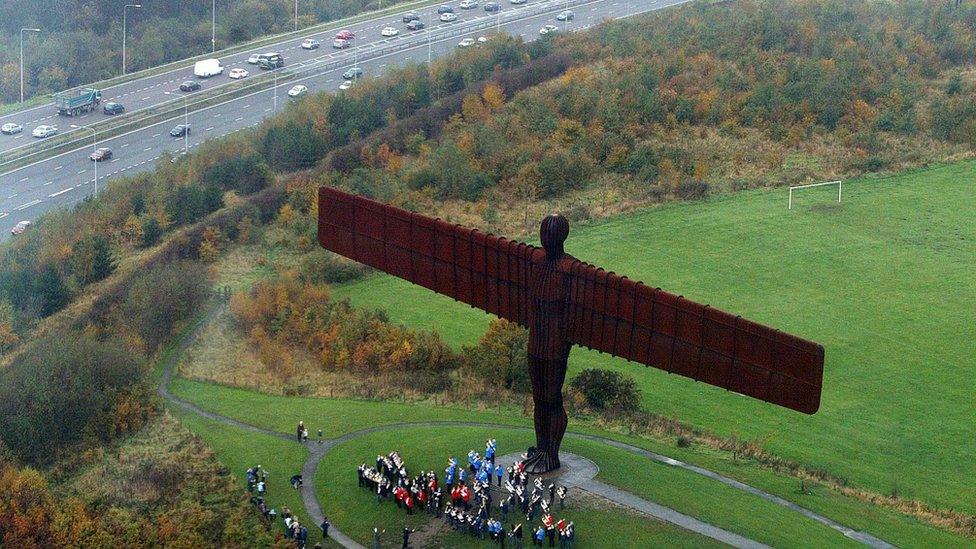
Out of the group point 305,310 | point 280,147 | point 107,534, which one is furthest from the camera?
point 280,147

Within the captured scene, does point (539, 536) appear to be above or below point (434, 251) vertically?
below

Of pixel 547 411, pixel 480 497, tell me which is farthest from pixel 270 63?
pixel 480 497

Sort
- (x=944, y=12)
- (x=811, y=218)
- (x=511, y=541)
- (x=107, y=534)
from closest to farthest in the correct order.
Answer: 1. (x=511, y=541)
2. (x=107, y=534)
3. (x=811, y=218)
4. (x=944, y=12)

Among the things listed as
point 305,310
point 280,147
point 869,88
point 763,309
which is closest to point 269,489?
point 305,310

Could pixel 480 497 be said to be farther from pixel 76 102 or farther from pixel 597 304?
pixel 76 102

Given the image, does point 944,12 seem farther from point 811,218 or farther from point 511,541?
point 511,541

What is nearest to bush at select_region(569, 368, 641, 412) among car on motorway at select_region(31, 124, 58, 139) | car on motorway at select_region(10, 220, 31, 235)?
car on motorway at select_region(10, 220, 31, 235)

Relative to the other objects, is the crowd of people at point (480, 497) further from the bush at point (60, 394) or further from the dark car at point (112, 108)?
the dark car at point (112, 108)
